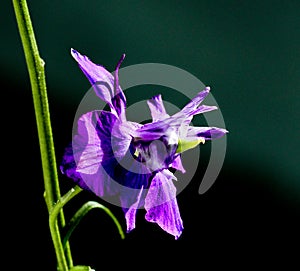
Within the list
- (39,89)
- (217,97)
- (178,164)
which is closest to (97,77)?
(39,89)

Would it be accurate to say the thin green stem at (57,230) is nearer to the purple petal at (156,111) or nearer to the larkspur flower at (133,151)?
the larkspur flower at (133,151)

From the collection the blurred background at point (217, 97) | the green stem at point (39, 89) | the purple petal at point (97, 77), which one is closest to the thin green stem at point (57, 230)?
the green stem at point (39, 89)

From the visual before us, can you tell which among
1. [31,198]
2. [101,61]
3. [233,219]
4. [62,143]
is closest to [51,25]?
[101,61]

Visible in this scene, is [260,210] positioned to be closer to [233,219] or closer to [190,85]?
[233,219]

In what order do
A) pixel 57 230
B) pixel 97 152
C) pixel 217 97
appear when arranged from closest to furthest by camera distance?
pixel 97 152
pixel 57 230
pixel 217 97

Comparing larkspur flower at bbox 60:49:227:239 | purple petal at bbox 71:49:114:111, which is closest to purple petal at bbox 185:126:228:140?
larkspur flower at bbox 60:49:227:239

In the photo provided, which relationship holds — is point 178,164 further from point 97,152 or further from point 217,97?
point 217,97

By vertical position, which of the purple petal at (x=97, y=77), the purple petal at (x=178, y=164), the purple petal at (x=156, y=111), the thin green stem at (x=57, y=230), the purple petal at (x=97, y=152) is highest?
the purple petal at (x=97, y=77)

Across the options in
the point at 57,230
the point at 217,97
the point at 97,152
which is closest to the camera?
the point at 97,152
